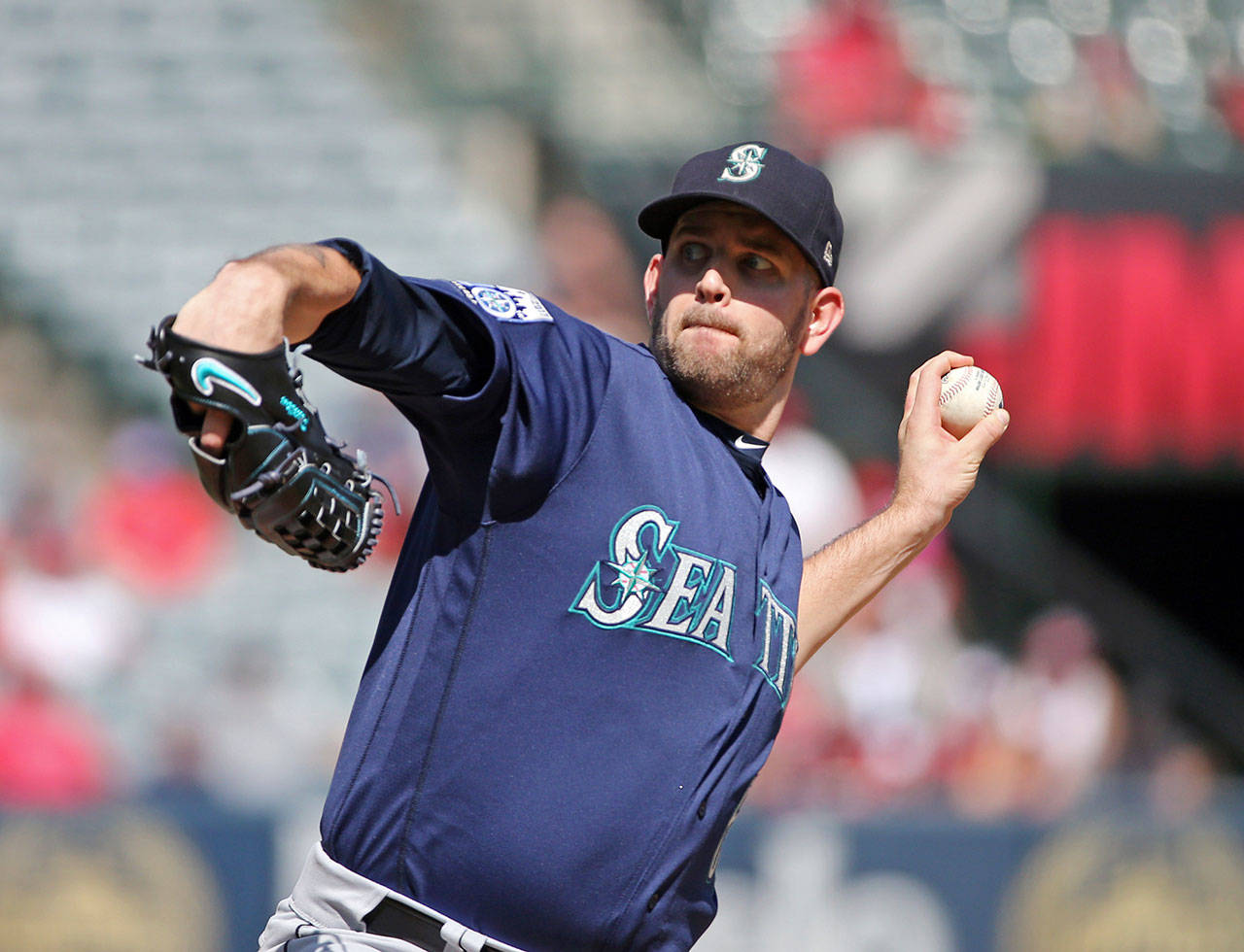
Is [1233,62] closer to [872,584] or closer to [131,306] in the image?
[131,306]

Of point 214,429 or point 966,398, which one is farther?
point 966,398

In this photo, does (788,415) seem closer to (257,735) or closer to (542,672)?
(257,735)

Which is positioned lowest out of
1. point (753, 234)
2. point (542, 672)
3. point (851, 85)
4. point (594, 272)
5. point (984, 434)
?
point (542, 672)

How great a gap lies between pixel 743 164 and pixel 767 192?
0.08 metres

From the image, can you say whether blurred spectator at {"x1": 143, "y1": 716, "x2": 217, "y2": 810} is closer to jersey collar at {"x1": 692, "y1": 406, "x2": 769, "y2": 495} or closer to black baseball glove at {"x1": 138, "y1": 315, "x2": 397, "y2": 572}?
jersey collar at {"x1": 692, "y1": 406, "x2": 769, "y2": 495}

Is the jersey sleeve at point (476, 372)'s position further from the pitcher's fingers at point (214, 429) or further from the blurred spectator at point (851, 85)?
the blurred spectator at point (851, 85)

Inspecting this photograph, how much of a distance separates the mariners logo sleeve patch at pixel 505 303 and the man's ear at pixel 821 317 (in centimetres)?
72

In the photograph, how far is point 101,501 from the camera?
7.82m

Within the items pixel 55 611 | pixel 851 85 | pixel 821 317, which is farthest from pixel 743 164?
pixel 851 85

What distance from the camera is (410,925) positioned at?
7.55 feet

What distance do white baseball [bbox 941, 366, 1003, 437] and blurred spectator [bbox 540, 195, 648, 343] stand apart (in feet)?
16.3

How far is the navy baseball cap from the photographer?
104 inches

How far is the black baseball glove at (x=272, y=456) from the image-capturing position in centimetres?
174

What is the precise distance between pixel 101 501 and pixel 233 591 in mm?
1084
